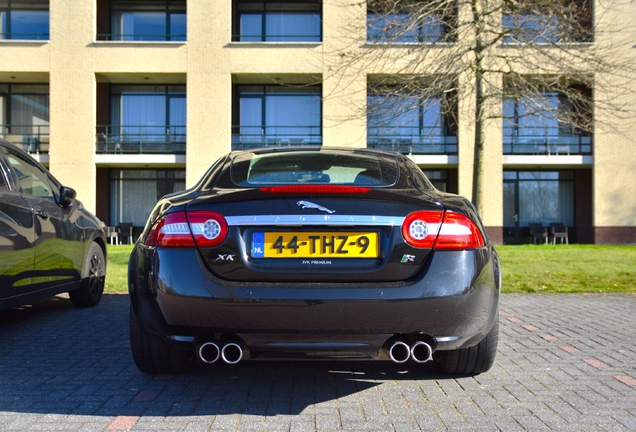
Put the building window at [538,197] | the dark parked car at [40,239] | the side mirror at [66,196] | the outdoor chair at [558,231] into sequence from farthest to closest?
the building window at [538,197] → the outdoor chair at [558,231] → the side mirror at [66,196] → the dark parked car at [40,239]

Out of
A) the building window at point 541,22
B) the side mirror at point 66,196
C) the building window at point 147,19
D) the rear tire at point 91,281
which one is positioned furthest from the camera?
the building window at point 147,19

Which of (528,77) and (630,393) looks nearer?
(630,393)

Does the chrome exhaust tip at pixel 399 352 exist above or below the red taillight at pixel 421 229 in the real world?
below

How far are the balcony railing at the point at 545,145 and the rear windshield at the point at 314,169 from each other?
A: 20599 mm

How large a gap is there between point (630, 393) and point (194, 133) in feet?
66.3

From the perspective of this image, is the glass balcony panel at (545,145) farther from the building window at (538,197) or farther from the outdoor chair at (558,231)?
the outdoor chair at (558,231)

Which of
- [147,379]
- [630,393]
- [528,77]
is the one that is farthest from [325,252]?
[528,77]

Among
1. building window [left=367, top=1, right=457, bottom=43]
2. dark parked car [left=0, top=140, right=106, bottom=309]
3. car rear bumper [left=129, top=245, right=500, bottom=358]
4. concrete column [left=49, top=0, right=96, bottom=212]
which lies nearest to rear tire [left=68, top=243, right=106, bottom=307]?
dark parked car [left=0, top=140, right=106, bottom=309]

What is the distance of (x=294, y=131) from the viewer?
23.5 meters

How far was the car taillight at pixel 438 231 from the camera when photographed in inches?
112

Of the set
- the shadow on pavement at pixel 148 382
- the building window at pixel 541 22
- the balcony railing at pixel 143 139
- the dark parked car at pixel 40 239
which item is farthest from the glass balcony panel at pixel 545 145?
the shadow on pavement at pixel 148 382

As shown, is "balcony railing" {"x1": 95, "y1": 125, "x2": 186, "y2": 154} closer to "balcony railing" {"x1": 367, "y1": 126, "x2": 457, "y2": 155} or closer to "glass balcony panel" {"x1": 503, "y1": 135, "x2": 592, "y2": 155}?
"balcony railing" {"x1": 367, "y1": 126, "x2": 457, "y2": 155}

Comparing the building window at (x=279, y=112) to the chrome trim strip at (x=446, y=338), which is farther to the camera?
the building window at (x=279, y=112)

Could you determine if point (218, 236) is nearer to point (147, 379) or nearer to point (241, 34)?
point (147, 379)
